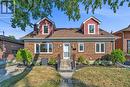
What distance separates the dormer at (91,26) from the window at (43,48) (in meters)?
4.94

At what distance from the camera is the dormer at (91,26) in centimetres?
3406

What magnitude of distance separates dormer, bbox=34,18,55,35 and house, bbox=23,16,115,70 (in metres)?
0.27

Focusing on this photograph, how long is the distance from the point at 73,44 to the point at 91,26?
3.49m

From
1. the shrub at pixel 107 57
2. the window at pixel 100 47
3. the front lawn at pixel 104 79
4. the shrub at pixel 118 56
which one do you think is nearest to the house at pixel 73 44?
the window at pixel 100 47

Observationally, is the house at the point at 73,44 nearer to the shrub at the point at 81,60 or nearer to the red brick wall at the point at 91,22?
the red brick wall at the point at 91,22

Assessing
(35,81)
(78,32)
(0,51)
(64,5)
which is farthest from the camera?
(0,51)

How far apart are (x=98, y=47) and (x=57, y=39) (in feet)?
17.7

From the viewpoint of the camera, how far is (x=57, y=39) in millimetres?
33344

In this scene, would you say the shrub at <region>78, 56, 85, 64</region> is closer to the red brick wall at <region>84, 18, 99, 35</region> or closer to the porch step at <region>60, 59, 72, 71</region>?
the porch step at <region>60, 59, 72, 71</region>

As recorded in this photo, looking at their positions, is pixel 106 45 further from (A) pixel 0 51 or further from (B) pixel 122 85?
(B) pixel 122 85

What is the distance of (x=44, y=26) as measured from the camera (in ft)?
113

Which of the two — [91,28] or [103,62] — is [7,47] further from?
[103,62]

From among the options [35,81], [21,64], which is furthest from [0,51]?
[35,81]

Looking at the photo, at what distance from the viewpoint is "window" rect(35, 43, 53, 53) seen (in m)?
33.6
